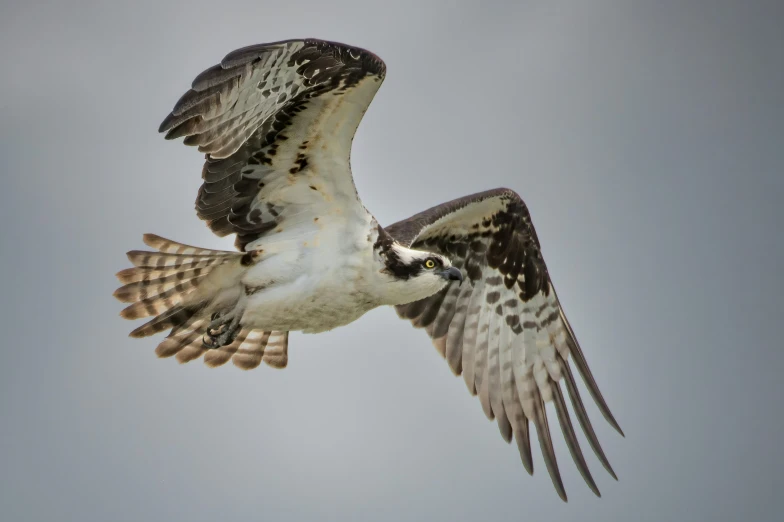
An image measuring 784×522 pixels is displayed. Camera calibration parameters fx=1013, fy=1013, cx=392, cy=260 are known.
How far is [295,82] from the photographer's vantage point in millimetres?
7562

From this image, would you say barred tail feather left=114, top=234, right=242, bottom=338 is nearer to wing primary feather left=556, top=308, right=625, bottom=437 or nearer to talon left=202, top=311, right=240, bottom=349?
talon left=202, top=311, right=240, bottom=349

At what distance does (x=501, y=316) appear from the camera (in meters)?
10.7

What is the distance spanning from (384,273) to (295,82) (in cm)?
183

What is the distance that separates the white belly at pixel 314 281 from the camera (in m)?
8.49

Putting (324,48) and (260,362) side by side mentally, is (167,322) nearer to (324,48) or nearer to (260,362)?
(260,362)

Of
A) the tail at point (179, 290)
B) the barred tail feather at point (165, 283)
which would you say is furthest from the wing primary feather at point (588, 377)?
the barred tail feather at point (165, 283)

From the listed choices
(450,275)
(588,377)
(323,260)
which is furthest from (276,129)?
(588,377)

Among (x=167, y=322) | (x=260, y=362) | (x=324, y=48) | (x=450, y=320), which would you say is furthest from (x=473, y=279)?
(x=324, y=48)

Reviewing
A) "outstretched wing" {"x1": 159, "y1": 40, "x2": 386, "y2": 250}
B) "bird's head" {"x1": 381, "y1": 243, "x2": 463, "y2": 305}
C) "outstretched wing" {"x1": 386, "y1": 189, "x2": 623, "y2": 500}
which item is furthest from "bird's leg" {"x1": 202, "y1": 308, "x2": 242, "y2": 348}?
"outstretched wing" {"x1": 386, "y1": 189, "x2": 623, "y2": 500}

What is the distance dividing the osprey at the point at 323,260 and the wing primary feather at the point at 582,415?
0.02 m

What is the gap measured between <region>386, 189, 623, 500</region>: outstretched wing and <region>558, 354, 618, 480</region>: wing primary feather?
0.05ft

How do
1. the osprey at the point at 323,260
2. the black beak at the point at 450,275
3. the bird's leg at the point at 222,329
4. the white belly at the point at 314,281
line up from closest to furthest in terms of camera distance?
the osprey at the point at 323,260, the white belly at the point at 314,281, the black beak at the point at 450,275, the bird's leg at the point at 222,329

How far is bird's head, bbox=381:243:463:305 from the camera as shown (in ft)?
27.9

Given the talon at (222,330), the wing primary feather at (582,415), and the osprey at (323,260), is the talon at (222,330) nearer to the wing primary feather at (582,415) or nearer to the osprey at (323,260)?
the osprey at (323,260)
